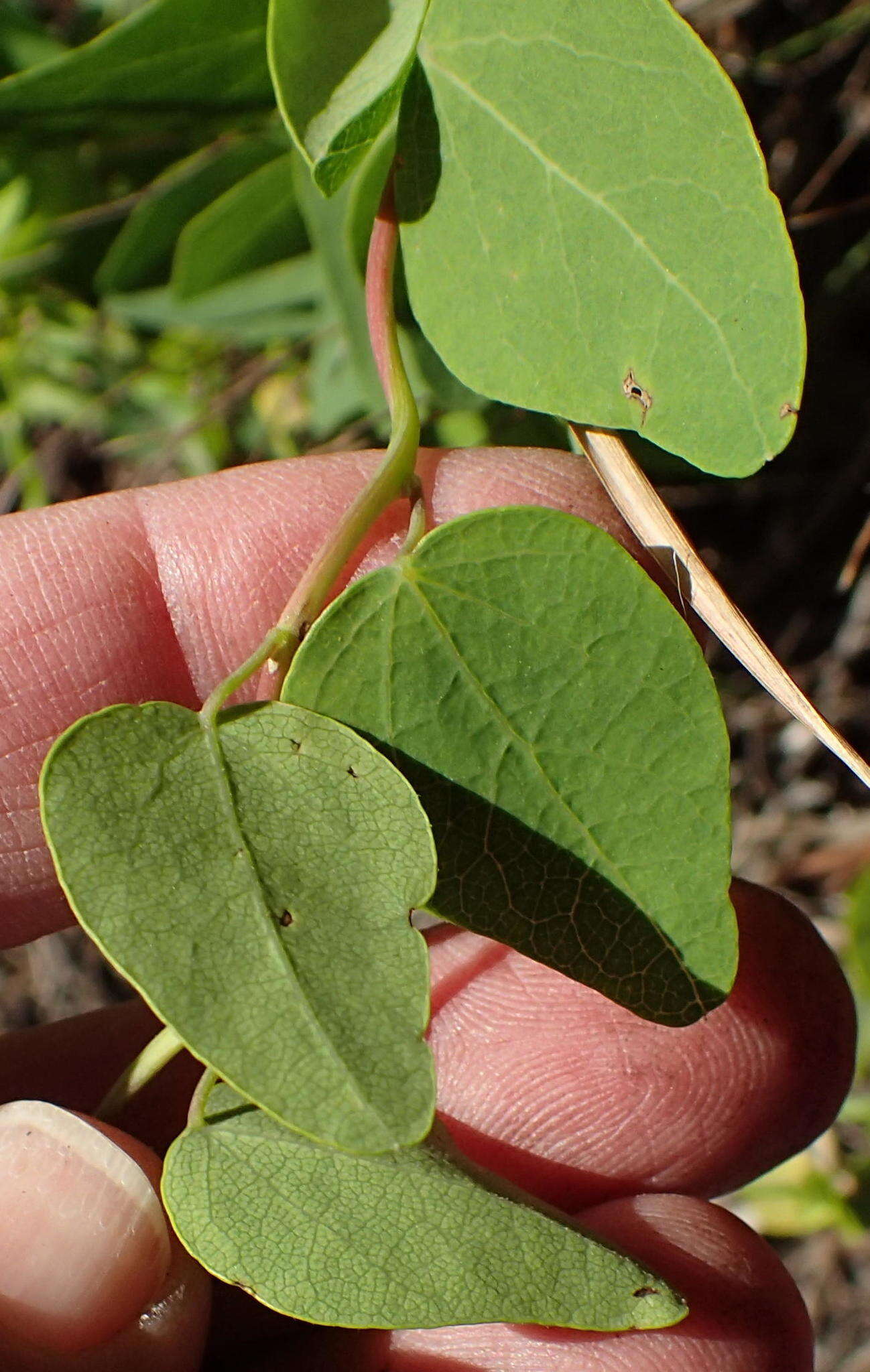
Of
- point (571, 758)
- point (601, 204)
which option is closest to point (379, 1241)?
point (571, 758)

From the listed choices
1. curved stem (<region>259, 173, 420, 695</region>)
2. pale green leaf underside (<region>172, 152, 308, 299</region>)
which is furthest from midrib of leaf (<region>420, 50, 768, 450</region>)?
pale green leaf underside (<region>172, 152, 308, 299</region>)

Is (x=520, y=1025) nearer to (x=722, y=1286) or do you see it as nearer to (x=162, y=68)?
(x=722, y=1286)

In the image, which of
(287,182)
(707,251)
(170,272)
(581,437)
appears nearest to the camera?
(707,251)

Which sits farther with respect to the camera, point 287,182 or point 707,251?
point 287,182

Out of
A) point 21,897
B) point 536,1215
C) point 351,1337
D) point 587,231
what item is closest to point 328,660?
point 587,231

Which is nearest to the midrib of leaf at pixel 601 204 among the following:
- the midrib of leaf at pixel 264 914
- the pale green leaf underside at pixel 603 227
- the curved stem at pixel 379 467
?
the pale green leaf underside at pixel 603 227

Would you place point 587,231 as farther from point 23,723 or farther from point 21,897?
point 21,897

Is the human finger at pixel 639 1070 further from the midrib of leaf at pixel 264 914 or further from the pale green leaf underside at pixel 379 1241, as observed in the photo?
the midrib of leaf at pixel 264 914
